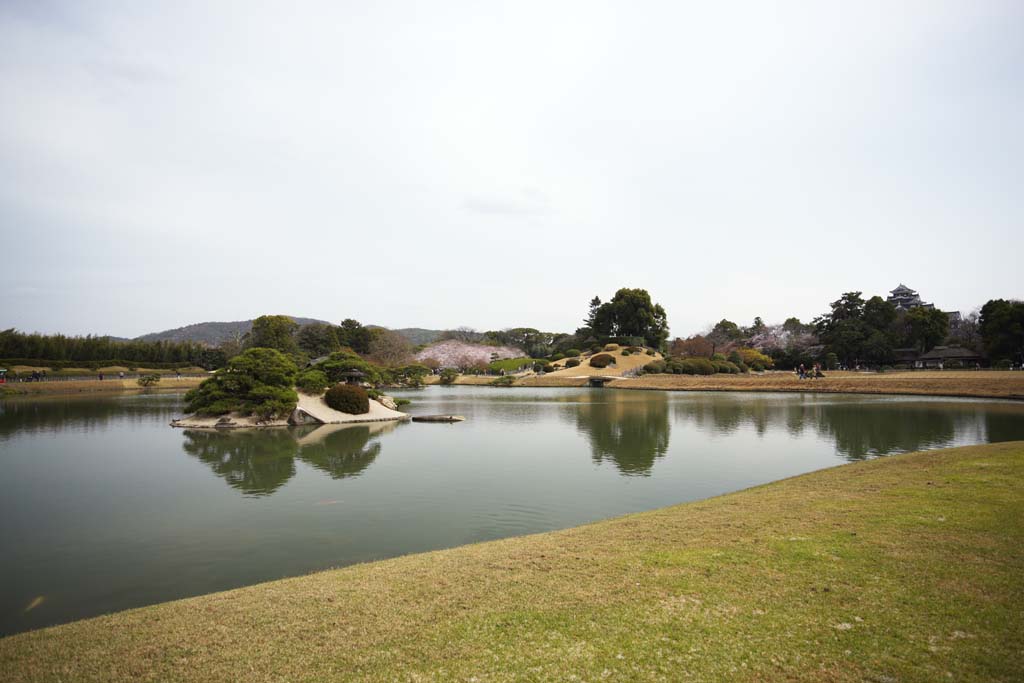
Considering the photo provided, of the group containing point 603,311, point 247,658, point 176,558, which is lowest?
point 176,558

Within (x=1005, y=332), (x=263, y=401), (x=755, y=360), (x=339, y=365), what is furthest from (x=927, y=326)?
(x=263, y=401)

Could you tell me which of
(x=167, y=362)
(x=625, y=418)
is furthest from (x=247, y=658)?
(x=167, y=362)

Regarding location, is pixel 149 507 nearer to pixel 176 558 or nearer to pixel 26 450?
pixel 176 558

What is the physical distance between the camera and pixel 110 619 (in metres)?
5.18

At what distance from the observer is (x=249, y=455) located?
16859mm

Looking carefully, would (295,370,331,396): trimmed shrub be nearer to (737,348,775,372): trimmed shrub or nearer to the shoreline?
the shoreline

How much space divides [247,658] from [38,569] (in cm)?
624

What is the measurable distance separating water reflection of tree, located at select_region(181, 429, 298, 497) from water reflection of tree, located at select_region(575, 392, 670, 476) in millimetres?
9219

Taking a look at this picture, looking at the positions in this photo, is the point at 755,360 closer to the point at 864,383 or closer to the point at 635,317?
the point at 635,317

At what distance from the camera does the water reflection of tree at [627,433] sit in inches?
597

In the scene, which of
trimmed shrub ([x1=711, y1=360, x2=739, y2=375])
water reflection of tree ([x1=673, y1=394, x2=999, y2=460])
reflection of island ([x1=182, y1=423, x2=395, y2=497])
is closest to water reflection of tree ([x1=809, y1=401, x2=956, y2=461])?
water reflection of tree ([x1=673, y1=394, x2=999, y2=460])

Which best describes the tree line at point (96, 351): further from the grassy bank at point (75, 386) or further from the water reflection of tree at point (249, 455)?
the water reflection of tree at point (249, 455)

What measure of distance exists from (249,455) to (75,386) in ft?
150

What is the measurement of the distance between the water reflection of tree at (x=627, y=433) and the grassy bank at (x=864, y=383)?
1703cm
